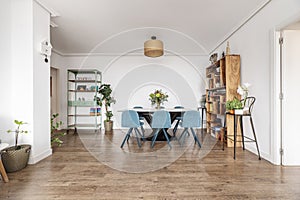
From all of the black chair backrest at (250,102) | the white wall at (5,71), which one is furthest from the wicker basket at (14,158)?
the black chair backrest at (250,102)

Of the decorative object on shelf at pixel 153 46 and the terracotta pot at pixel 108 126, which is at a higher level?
the decorative object on shelf at pixel 153 46

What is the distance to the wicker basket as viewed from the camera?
2.39m

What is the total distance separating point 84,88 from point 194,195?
200 inches

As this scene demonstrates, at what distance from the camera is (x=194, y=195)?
1847 millimetres

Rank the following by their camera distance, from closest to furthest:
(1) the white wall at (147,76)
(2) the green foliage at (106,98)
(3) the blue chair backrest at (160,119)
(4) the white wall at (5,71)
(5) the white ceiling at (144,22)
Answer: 1. (4) the white wall at (5,71)
2. (5) the white ceiling at (144,22)
3. (3) the blue chair backrest at (160,119)
4. (2) the green foliage at (106,98)
5. (1) the white wall at (147,76)

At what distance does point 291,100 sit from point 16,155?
12.0 ft

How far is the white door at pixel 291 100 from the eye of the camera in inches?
105

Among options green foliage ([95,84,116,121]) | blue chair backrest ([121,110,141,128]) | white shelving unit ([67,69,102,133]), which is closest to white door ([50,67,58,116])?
white shelving unit ([67,69,102,133])

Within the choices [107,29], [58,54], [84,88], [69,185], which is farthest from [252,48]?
[58,54]

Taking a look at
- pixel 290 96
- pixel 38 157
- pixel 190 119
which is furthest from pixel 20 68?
pixel 290 96

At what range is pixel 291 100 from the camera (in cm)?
268

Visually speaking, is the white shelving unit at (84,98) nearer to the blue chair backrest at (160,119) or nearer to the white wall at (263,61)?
the blue chair backrest at (160,119)

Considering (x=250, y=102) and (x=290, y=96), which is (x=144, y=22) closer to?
(x=250, y=102)

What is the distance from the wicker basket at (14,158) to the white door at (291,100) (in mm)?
3451
